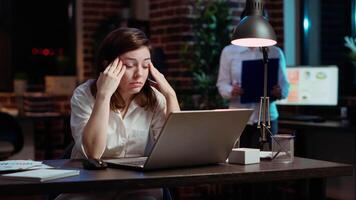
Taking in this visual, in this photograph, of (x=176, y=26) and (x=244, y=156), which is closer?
(x=244, y=156)

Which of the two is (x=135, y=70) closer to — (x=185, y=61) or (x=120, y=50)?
(x=120, y=50)

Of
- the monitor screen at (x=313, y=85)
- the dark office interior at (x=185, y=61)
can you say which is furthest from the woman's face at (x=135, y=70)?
the monitor screen at (x=313, y=85)

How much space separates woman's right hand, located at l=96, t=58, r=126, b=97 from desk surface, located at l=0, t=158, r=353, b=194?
0.96ft

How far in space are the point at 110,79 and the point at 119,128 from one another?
212 millimetres

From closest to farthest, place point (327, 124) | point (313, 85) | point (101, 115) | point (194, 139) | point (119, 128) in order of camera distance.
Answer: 1. point (194, 139)
2. point (101, 115)
3. point (119, 128)
4. point (327, 124)
5. point (313, 85)

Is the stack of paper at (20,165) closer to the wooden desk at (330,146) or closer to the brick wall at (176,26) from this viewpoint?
the wooden desk at (330,146)

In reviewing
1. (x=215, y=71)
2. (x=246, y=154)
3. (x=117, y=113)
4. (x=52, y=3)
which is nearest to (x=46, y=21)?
(x=52, y=3)

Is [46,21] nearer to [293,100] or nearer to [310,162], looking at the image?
[293,100]

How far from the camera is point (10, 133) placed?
16.9 ft

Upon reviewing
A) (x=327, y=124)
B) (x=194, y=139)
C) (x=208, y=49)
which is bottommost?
(x=327, y=124)

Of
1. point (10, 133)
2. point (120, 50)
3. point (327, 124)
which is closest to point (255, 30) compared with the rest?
point (120, 50)

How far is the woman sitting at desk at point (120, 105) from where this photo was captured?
2.37 metres

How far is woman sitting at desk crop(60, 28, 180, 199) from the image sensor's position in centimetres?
237

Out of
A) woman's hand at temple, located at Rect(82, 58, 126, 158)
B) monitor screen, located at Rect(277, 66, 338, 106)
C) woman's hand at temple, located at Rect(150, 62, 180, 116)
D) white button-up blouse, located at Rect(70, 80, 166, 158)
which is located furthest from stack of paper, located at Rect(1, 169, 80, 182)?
monitor screen, located at Rect(277, 66, 338, 106)
